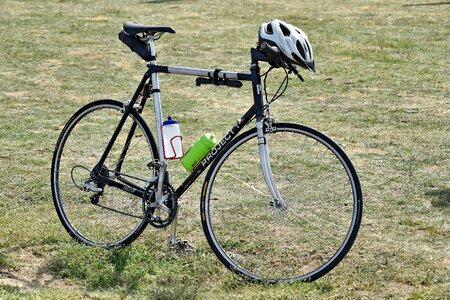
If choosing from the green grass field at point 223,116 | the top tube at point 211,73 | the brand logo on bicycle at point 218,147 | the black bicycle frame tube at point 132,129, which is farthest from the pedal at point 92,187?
the top tube at point 211,73

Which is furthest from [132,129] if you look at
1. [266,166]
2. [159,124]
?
[266,166]

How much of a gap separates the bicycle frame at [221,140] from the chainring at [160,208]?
39 millimetres

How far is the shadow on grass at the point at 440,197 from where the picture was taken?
6.86 m

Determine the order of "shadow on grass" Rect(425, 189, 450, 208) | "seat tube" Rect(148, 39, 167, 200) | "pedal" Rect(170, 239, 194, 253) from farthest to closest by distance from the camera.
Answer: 1. "shadow on grass" Rect(425, 189, 450, 208)
2. "pedal" Rect(170, 239, 194, 253)
3. "seat tube" Rect(148, 39, 167, 200)

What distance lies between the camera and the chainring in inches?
223

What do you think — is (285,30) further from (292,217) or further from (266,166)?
(292,217)

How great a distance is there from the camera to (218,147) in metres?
5.45

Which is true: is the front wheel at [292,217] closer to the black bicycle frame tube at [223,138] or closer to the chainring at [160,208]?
the black bicycle frame tube at [223,138]

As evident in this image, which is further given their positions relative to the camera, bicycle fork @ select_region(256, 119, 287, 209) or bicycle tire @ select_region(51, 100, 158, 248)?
bicycle tire @ select_region(51, 100, 158, 248)

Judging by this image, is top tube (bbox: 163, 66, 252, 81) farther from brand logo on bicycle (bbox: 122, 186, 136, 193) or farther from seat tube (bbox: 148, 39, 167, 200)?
brand logo on bicycle (bbox: 122, 186, 136, 193)

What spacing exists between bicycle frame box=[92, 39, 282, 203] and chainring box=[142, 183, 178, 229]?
0.04 metres

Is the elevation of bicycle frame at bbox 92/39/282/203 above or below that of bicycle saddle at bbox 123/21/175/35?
Result: below

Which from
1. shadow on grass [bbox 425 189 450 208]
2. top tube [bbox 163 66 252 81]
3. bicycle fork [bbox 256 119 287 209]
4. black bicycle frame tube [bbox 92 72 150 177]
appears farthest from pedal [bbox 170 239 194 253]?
shadow on grass [bbox 425 189 450 208]

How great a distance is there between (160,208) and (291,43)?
1.31 meters
